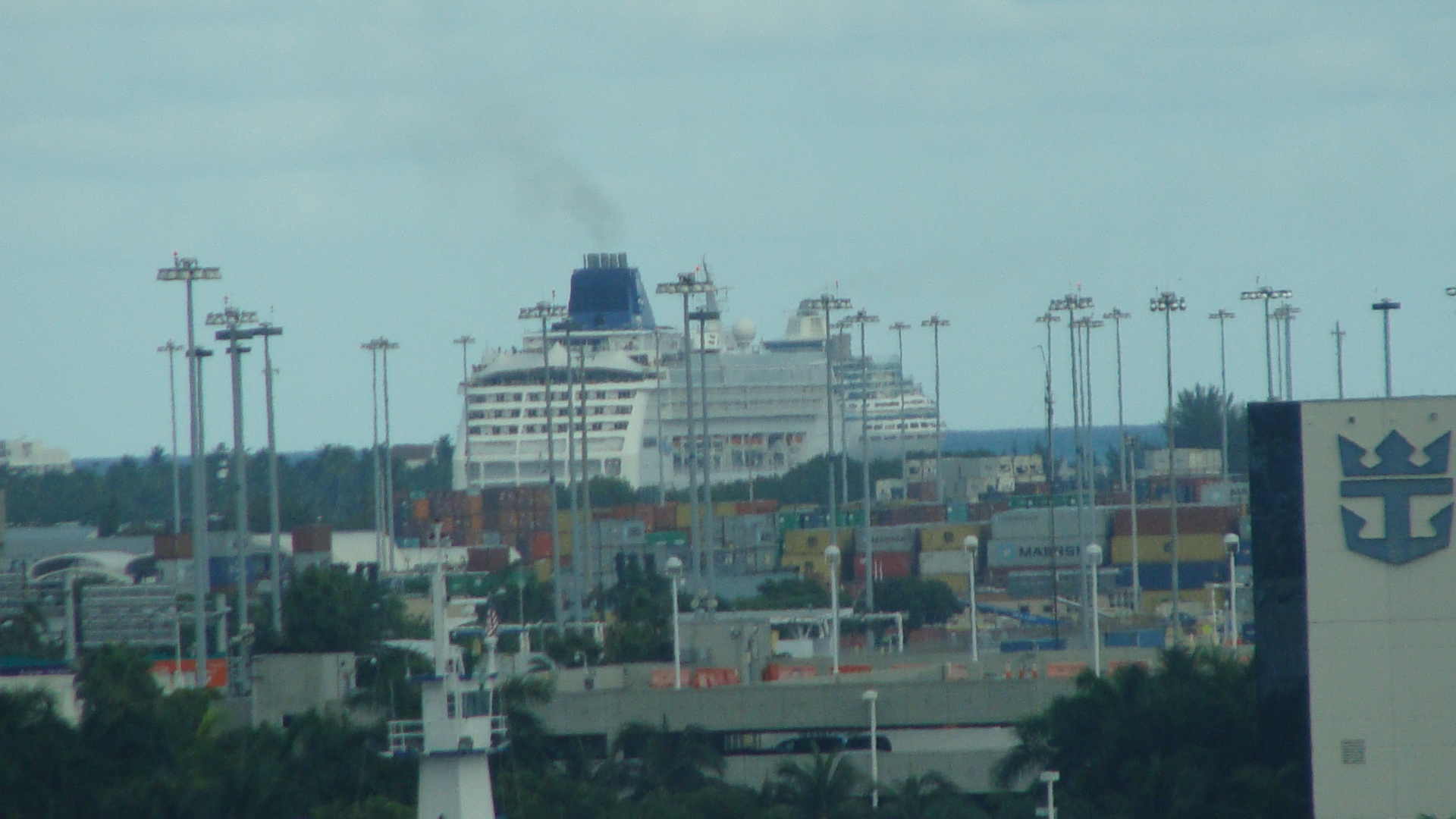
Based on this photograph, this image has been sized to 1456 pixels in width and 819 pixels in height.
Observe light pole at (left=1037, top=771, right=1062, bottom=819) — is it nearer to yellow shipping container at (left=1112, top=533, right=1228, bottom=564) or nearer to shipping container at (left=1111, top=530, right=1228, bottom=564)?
yellow shipping container at (left=1112, top=533, right=1228, bottom=564)

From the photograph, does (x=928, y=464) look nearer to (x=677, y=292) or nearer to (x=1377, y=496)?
(x=677, y=292)

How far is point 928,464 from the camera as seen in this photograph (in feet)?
539

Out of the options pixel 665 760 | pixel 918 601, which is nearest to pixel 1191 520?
pixel 918 601

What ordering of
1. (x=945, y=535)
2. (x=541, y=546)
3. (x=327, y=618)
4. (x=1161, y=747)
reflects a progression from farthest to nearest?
(x=541, y=546) → (x=945, y=535) → (x=327, y=618) → (x=1161, y=747)

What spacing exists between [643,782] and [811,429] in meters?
123

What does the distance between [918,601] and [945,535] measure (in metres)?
16.0

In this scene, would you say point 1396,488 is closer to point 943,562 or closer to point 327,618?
point 327,618

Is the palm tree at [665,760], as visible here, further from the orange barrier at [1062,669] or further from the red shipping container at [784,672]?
the red shipping container at [784,672]

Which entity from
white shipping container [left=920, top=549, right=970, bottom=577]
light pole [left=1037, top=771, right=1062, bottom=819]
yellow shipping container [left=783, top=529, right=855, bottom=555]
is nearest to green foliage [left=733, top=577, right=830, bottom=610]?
yellow shipping container [left=783, top=529, right=855, bottom=555]

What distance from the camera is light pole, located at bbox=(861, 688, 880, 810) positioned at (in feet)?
119

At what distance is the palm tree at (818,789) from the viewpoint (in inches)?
1407

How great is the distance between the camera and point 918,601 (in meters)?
85.2

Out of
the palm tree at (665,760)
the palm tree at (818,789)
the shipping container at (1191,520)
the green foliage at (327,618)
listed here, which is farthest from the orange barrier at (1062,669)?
the shipping container at (1191,520)

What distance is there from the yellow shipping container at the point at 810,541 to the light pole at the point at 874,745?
58.0 m
